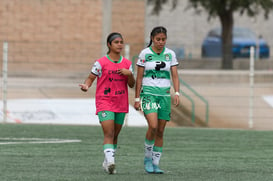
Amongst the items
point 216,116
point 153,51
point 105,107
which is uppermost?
point 153,51

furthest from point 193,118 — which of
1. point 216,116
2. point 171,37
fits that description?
point 171,37

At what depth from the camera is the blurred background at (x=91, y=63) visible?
2136 centimetres

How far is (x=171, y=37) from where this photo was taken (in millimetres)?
49250

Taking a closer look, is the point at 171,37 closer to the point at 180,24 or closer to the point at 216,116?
the point at 180,24

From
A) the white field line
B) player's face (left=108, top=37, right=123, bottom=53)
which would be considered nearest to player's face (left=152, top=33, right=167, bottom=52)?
player's face (left=108, top=37, right=123, bottom=53)

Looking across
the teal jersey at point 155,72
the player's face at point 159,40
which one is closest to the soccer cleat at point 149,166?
the teal jersey at point 155,72

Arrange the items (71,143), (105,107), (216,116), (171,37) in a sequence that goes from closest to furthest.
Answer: (105,107)
(71,143)
(216,116)
(171,37)

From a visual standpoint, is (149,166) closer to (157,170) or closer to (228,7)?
(157,170)

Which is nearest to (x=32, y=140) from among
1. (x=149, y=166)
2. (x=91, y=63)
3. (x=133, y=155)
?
(x=133, y=155)

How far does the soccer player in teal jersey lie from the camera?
997 centimetres

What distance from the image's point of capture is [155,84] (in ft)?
32.7

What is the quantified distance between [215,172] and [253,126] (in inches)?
413

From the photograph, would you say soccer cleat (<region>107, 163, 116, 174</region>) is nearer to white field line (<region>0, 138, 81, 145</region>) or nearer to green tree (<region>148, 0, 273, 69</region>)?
white field line (<region>0, 138, 81, 145</region>)

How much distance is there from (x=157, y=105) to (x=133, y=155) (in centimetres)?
238
